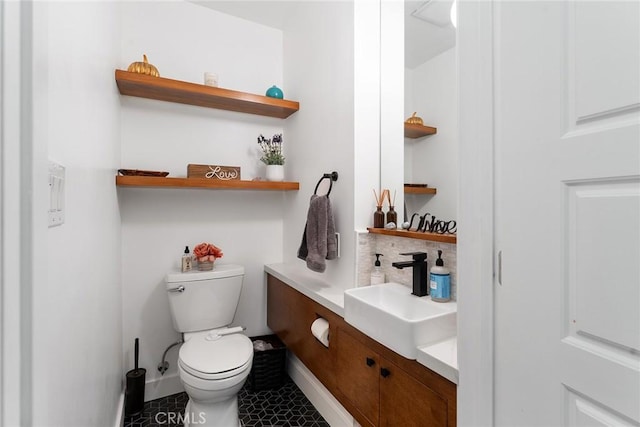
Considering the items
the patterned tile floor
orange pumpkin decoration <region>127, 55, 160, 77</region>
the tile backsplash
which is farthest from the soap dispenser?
orange pumpkin decoration <region>127, 55, 160, 77</region>

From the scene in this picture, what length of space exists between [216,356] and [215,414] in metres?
0.29

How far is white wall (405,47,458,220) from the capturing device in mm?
1367

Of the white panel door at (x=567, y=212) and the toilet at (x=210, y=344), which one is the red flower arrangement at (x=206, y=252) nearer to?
the toilet at (x=210, y=344)

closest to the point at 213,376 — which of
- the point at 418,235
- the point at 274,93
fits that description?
the point at 418,235

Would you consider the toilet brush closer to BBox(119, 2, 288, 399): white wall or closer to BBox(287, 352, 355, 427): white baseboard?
BBox(119, 2, 288, 399): white wall

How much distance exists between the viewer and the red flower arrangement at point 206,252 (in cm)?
200

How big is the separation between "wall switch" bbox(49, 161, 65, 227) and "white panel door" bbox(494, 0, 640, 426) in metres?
1.01

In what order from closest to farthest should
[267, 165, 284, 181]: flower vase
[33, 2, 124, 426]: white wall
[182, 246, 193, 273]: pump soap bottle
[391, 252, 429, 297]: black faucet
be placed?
[33, 2, 124, 426]: white wall < [391, 252, 429, 297]: black faucet < [182, 246, 193, 273]: pump soap bottle < [267, 165, 284, 181]: flower vase

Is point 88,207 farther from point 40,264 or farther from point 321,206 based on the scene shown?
point 321,206

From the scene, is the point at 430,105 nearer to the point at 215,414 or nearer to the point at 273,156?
the point at 273,156

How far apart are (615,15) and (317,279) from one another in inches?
64.8

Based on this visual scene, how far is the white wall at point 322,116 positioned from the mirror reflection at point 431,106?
0.99 ft

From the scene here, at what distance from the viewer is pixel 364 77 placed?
1.64 metres

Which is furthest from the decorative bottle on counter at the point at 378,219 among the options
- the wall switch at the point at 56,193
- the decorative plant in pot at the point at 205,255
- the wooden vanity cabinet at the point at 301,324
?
the wall switch at the point at 56,193
